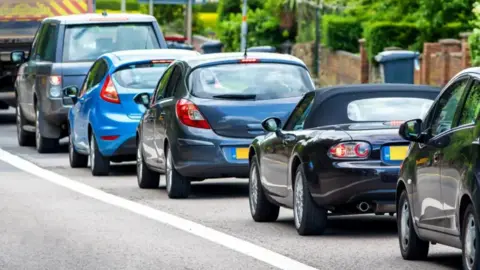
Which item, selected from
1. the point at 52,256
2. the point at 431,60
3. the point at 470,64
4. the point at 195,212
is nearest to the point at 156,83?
the point at 195,212

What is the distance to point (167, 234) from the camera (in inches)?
544

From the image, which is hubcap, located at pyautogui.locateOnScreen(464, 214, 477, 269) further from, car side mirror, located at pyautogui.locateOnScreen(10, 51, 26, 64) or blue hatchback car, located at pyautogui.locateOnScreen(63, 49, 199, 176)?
car side mirror, located at pyautogui.locateOnScreen(10, 51, 26, 64)

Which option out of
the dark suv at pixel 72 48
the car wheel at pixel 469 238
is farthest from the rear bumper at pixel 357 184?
the dark suv at pixel 72 48

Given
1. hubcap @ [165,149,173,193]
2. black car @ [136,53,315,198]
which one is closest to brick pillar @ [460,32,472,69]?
black car @ [136,53,315,198]

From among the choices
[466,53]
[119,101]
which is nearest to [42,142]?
[119,101]

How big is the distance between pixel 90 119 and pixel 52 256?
9.41m

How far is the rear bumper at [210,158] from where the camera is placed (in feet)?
56.6

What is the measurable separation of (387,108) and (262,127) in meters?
2.76

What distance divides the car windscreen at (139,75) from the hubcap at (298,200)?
7506 mm

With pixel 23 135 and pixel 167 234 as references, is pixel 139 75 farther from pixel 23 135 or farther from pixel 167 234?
pixel 167 234

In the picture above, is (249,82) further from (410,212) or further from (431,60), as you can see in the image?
(431,60)

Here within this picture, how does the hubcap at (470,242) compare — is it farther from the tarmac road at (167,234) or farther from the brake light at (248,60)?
the brake light at (248,60)

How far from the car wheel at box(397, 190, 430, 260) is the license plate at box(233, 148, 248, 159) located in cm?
533

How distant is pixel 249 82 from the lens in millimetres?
17766
